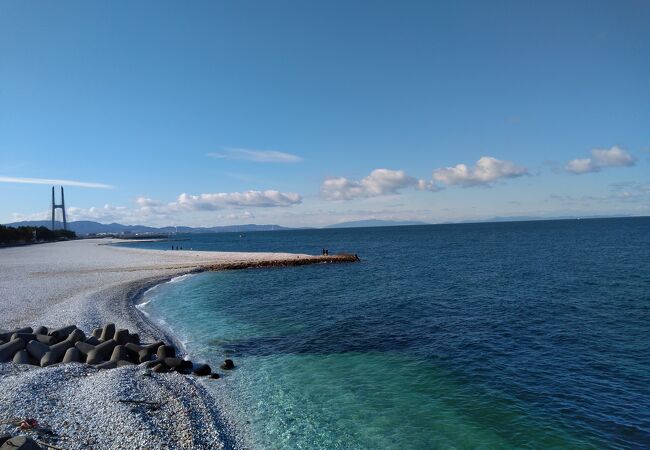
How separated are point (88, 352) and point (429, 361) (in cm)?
1477

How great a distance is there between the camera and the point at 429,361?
60.6 feet

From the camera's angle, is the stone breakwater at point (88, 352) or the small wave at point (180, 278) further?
the small wave at point (180, 278)

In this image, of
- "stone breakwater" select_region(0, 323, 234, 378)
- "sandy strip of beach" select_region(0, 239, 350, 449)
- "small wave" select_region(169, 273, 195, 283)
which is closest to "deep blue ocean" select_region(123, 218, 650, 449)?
"sandy strip of beach" select_region(0, 239, 350, 449)

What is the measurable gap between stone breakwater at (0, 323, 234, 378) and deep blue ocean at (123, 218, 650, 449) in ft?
6.06

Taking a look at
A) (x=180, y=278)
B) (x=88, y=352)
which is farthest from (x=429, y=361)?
(x=180, y=278)

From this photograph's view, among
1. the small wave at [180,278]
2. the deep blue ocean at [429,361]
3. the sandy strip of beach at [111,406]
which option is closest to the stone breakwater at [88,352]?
the sandy strip of beach at [111,406]

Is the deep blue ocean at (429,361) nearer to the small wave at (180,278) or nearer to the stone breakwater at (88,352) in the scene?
the stone breakwater at (88,352)

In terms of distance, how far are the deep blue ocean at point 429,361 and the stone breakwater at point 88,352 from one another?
6.06ft

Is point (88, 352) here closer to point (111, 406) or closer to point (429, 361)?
point (111, 406)

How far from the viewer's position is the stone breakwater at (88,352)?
52.6 ft

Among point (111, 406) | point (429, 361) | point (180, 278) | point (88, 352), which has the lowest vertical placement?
point (429, 361)

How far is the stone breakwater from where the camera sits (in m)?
16.0

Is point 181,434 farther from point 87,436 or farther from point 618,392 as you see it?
point 618,392

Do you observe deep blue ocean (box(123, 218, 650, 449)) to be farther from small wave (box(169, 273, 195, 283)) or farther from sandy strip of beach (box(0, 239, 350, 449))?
small wave (box(169, 273, 195, 283))
